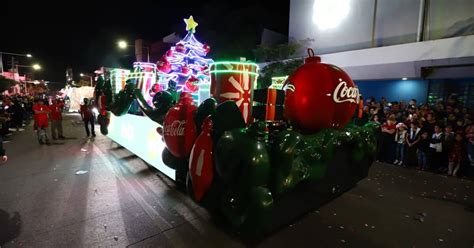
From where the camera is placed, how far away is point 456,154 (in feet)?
21.0

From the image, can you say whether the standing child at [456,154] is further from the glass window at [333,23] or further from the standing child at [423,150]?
the glass window at [333,23]

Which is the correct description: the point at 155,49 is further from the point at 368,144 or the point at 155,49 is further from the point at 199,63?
the point at 368,144

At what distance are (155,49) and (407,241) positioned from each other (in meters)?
29.0

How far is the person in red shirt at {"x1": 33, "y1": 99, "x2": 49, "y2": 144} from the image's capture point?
9.32 m

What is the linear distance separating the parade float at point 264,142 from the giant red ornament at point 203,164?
0.04ft

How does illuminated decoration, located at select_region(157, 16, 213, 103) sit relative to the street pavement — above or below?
above

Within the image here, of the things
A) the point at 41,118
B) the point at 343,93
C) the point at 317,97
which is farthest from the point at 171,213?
the point at 41,118

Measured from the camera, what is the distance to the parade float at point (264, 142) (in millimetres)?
2832

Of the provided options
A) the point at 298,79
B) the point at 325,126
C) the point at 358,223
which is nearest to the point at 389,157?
the point at 358,223

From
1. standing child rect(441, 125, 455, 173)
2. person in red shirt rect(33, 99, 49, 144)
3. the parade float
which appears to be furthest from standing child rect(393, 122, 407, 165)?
person in red shirt rect(33, 99, 49, 144)

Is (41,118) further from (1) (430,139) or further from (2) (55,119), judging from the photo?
(1) (430,139)

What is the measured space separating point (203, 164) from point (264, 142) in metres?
0.82

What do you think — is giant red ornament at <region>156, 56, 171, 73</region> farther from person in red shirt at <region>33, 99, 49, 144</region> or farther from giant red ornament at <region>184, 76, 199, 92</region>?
person in red shirt at <region>33, 99, 49, 144</region>

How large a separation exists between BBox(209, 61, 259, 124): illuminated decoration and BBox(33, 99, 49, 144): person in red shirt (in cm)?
869
